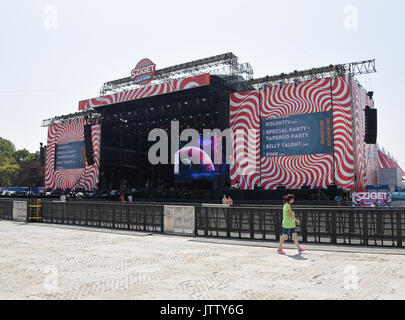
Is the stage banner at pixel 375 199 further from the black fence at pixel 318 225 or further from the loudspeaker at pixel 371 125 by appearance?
the black fence at pixel 318 225

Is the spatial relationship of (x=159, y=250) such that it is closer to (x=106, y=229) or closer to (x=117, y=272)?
(x=117, y=272)

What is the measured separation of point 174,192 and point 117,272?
30261 millimetres

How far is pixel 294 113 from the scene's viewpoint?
115 feet

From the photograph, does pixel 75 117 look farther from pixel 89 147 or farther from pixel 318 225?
pixel 318 225

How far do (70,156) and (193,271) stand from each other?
49.0 meters

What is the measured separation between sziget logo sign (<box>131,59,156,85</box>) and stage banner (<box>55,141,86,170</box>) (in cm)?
1365

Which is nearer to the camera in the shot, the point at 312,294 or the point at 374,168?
the point at 312,294

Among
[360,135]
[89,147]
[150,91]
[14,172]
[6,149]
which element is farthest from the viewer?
[6,149]

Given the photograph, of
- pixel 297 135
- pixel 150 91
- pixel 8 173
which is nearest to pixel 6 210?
pixel 150 91

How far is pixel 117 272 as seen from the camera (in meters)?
7.47

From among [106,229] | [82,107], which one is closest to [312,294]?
[106,229]

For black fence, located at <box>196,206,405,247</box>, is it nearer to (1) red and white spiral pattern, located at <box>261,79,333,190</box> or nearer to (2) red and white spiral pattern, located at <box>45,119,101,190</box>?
(1) red and white spiral pattern, located at <box>261,79,333,190</box>

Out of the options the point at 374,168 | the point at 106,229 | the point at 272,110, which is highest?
the point at 272,110

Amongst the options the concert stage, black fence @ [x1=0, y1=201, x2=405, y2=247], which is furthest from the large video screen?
black fence @ [x1=0, y1=201, x2=405, y2=247]
